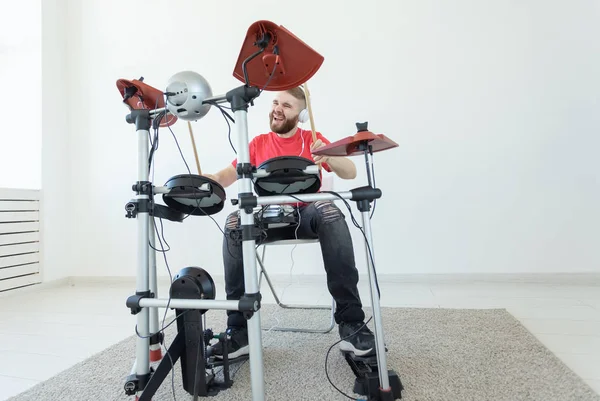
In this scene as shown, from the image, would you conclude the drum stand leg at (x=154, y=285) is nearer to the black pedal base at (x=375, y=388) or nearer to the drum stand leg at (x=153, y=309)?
the drum stand leg at (x=153, y=309)

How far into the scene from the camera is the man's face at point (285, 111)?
1.45m

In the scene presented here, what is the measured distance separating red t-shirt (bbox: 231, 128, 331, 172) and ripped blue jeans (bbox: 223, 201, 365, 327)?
0.31 m

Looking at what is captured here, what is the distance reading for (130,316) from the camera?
1.73 metres

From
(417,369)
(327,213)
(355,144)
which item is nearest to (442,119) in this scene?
(327,213)

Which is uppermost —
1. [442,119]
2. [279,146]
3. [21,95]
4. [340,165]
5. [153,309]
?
[21,95]

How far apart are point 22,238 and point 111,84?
4.23 ft

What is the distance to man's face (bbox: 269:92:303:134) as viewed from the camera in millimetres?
1448

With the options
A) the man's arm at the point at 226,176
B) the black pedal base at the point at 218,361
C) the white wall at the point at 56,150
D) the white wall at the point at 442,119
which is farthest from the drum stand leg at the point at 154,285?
the white wall at the point at 56,150

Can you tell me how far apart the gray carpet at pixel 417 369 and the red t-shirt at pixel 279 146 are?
713mm

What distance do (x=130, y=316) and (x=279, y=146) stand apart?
1.13 m

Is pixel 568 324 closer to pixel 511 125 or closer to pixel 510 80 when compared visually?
pixel 511 125

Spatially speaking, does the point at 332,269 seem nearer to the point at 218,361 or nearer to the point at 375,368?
the point at 375,368

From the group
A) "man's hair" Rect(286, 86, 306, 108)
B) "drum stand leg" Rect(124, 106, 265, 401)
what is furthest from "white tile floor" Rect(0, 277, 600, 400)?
"man's hair" Rect(286, 86, 306, 108)

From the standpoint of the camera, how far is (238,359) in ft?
3.63
